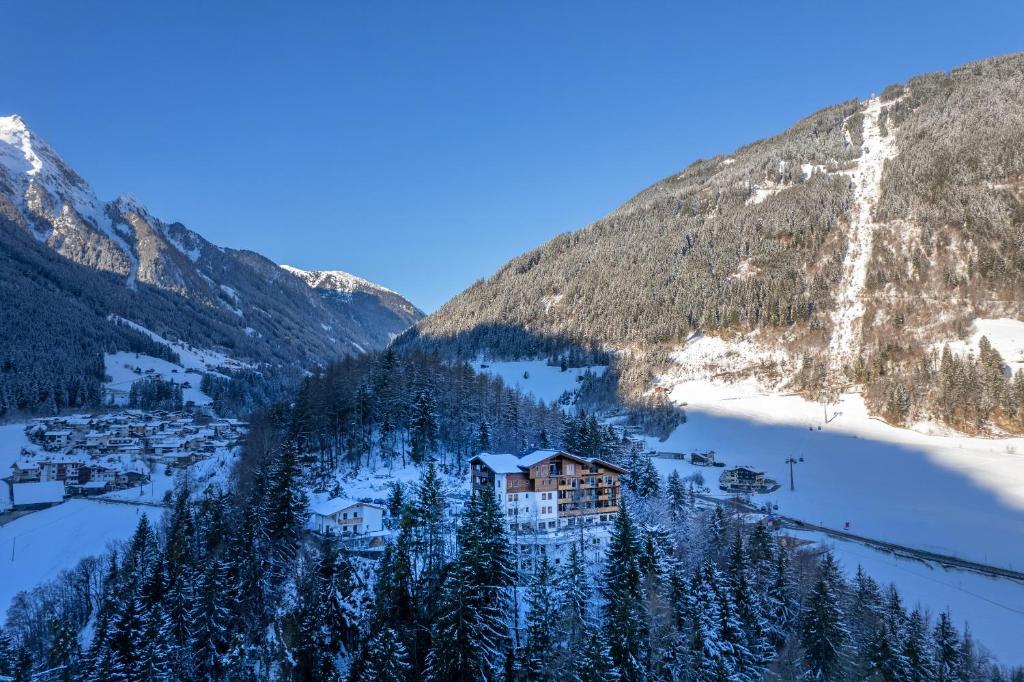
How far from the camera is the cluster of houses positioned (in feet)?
292

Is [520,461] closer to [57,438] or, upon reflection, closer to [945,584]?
[945,584]

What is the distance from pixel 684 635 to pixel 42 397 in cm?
16634

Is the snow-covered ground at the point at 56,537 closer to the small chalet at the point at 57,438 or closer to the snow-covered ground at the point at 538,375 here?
the small chalet at the point at 57,438

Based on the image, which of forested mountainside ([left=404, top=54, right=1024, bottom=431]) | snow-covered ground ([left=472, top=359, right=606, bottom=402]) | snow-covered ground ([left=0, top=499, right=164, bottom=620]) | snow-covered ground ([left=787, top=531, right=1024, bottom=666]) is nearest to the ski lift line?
snow-covered ground ([left=787, top=531, right=1024, bottom=666])

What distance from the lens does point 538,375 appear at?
146625 mm

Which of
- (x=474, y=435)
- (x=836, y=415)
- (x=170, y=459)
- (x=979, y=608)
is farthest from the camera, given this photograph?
(x=170, y=459)

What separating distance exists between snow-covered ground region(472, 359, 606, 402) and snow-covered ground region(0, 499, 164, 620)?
246ft

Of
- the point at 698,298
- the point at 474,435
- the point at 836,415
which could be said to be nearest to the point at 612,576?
the point at 474,435

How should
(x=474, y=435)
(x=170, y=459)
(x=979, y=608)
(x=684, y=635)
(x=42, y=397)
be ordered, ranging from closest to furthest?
(x=684, y=635) → (x=979, y=608) → (x=474, y=435) → (x=170, y=459) → (x=42, y=397)

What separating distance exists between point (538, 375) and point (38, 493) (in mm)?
100152

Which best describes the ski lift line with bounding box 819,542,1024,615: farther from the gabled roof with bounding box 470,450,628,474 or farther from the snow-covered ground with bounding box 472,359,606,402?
the snow-covered ground with bounding box 472,359,606,402

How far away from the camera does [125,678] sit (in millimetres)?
35062

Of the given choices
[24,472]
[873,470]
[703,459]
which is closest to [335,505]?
[703,459]

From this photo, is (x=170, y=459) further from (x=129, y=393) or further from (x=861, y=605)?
(x=861, y=605)
